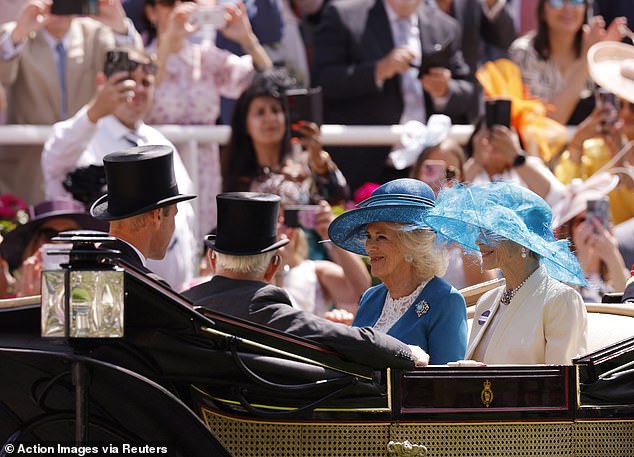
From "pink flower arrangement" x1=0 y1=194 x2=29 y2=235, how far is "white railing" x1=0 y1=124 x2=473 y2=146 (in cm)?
32

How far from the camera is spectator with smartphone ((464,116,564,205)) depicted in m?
7.88

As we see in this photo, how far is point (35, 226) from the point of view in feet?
22.2

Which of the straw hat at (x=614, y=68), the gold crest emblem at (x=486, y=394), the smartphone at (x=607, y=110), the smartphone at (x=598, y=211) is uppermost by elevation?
the straw hat at (x=614, y=68)

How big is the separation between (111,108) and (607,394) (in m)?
3.34

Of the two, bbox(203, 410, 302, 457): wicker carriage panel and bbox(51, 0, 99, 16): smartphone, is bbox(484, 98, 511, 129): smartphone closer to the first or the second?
bbox(51, 0, 99, 16): smartphone

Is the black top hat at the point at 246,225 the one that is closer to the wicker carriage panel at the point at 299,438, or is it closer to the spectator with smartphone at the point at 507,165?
the wicker carriage panel at the point at 299,438

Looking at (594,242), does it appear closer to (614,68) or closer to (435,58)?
(614,68)

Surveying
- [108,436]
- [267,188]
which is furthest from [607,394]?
[267,188]

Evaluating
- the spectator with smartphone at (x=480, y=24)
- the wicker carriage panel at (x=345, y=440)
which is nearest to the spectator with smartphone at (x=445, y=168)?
the spectator with smartphone at (x=480, y=24)

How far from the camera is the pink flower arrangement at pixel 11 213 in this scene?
7395 millimetres

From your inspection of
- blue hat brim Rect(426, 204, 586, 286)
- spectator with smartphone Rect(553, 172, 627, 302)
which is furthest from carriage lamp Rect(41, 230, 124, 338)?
spectator with smartphone Rect(553, 172, 627, 302)

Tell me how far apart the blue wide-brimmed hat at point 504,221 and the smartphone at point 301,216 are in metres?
1.98

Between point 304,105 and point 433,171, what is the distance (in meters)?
0.81

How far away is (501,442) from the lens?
450 centimetres
